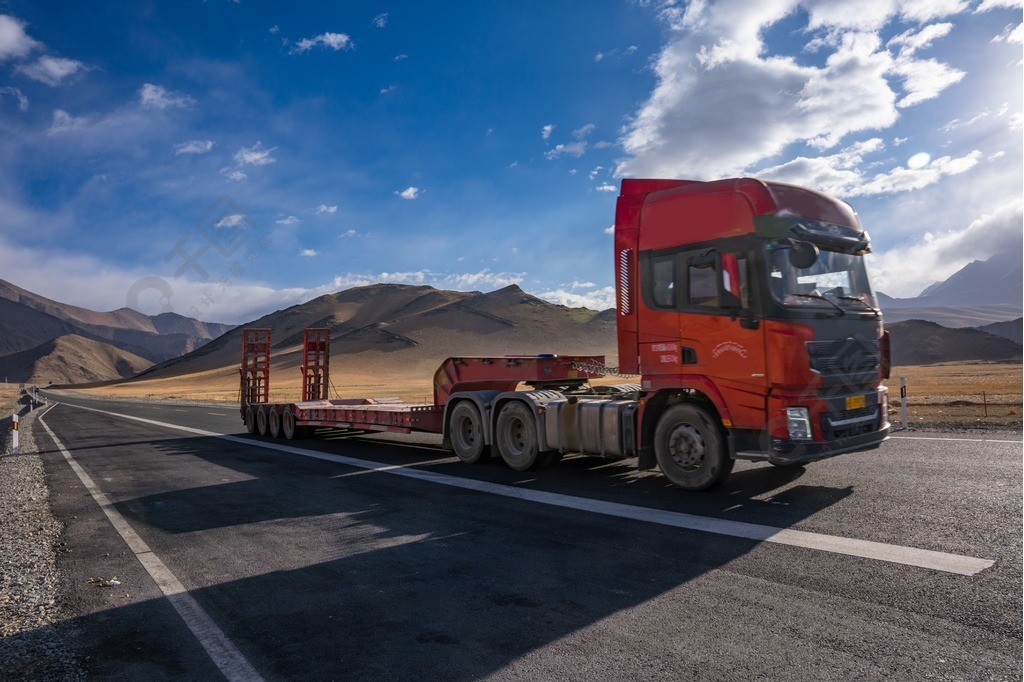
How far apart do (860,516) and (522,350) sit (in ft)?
349

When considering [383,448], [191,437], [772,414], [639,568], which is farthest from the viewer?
[191,437]

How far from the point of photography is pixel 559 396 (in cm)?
1012

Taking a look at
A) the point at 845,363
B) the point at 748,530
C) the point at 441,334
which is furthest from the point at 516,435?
the point at 441,334

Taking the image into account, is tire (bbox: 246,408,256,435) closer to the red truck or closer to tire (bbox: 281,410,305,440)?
tire (bbox: 281,410,305,440)

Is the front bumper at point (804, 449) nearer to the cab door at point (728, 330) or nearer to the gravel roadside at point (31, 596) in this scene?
the cab door at point (728, 330)

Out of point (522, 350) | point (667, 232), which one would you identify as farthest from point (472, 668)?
point (522, 350)

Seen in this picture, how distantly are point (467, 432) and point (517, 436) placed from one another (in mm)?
1288

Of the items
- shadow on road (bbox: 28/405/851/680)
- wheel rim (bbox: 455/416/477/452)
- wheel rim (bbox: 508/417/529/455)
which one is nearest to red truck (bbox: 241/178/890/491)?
wheel rim (bbox: 508/417/529/455)

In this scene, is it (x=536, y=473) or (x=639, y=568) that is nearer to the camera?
(x=639, y=568)

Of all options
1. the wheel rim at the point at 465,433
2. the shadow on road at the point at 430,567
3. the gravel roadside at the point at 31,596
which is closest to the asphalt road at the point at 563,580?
the shadow on road at the point at 430,567

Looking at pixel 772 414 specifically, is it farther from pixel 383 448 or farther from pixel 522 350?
pixel 522 350

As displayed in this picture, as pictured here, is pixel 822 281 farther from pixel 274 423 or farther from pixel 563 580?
pixel 274 423

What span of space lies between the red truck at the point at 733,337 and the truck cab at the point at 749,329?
0.02 meters

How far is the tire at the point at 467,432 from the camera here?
1090 cm
